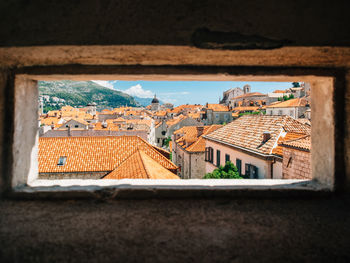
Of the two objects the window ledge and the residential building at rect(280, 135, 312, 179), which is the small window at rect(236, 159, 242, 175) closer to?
the residential building at rect(280, 135, 312, 179)

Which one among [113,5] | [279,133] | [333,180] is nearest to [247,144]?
[279,133]

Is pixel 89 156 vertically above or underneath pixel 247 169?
above

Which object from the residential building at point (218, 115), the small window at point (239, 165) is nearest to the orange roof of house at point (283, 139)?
the small window at point (239, 165)

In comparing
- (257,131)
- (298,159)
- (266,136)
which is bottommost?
(298,159)

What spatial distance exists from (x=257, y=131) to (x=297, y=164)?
681 cm

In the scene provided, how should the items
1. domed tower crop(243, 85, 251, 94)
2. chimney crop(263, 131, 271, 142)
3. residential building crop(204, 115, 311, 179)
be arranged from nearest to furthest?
residential building crop(204, 115, 311, 179)
chimney crop(263, 131, 271, 142)
domed tower crop(243, 85, 251, 94)

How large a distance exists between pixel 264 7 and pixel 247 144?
13474mm

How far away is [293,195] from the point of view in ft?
6.50

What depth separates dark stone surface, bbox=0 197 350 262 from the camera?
135 cm

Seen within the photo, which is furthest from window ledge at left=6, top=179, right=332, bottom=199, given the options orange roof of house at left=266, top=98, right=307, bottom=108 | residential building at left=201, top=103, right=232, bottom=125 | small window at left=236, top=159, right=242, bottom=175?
residential building at left=201, top=103, right=232, bottom=125

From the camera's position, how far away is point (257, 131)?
15109mm

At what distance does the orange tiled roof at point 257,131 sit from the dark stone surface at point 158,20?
11365 millimetres

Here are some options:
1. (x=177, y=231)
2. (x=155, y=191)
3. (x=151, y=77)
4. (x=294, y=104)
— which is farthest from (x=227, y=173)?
(x=294, y=104)

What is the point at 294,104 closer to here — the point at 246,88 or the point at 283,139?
the point at 283,139
